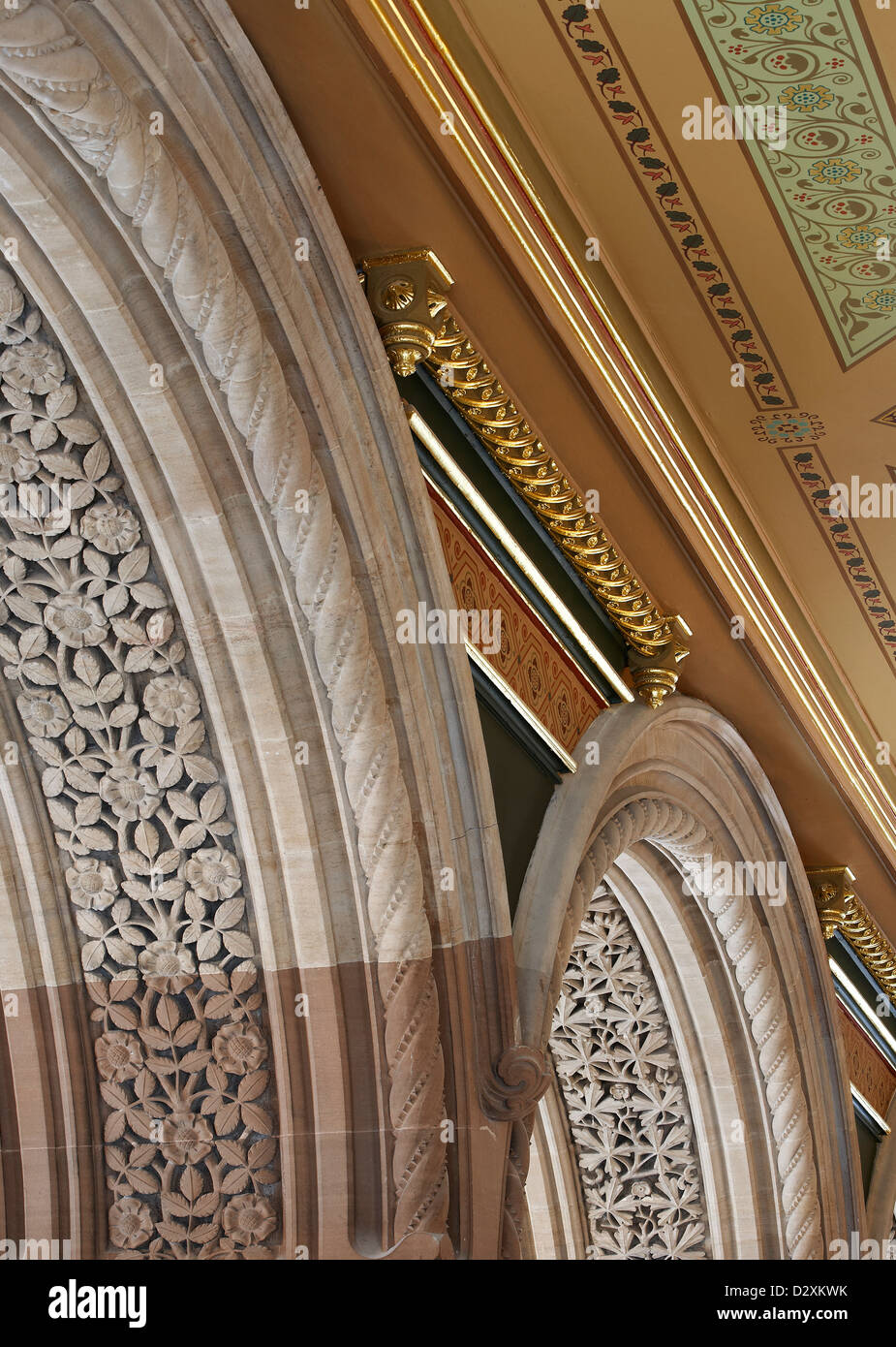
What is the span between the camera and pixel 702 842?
18.3ft

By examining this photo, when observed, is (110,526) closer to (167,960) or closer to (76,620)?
(76,620)

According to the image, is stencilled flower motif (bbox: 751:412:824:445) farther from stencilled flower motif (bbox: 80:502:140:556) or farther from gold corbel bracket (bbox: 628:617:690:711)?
stencilled flower motif (bbox: 80:502:140:556)

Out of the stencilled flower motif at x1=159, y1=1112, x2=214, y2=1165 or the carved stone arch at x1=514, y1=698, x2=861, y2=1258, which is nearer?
the stencilled flower motif at x1=159, y1=1112, x2=214, y2=1165

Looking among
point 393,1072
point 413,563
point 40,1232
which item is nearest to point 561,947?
point 393,1072

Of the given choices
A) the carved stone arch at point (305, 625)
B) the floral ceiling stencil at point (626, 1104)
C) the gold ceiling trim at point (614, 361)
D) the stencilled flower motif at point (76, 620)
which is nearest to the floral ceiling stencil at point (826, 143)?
the gold ceiling trim at point (614, 361)

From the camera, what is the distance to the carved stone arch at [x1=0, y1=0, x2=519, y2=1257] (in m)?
3.13

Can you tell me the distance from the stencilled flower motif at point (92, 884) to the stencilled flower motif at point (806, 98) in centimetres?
238

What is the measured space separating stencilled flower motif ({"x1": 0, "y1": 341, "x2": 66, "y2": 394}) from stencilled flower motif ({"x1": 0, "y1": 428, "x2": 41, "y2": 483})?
109mm

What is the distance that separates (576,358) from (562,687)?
1031 mm

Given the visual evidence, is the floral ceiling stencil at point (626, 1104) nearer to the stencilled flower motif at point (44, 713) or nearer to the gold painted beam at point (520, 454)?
the gold painted beam at point (520, 454)

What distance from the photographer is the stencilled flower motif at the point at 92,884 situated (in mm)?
3480

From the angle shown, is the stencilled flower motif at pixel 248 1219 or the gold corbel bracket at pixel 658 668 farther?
the gold corbel bracket at pixel 658 668

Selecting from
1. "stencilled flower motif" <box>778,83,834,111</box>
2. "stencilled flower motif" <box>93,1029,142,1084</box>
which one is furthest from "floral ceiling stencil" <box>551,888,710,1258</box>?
"stencilled flower motif" <box>778,83,834,111</box>

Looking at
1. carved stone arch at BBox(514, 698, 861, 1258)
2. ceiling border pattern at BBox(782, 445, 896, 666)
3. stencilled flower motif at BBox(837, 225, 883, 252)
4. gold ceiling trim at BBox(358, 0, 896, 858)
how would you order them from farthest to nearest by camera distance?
carved stone arch at BBox(514, 698, 861, 1258) → ceiling border pattern at BBox(782, 445, 896, 666) → stencilled flower motif at BBox(837, 225, 883, 252) → gold ceiling trim at BBox(358, 0, 896, 858)
